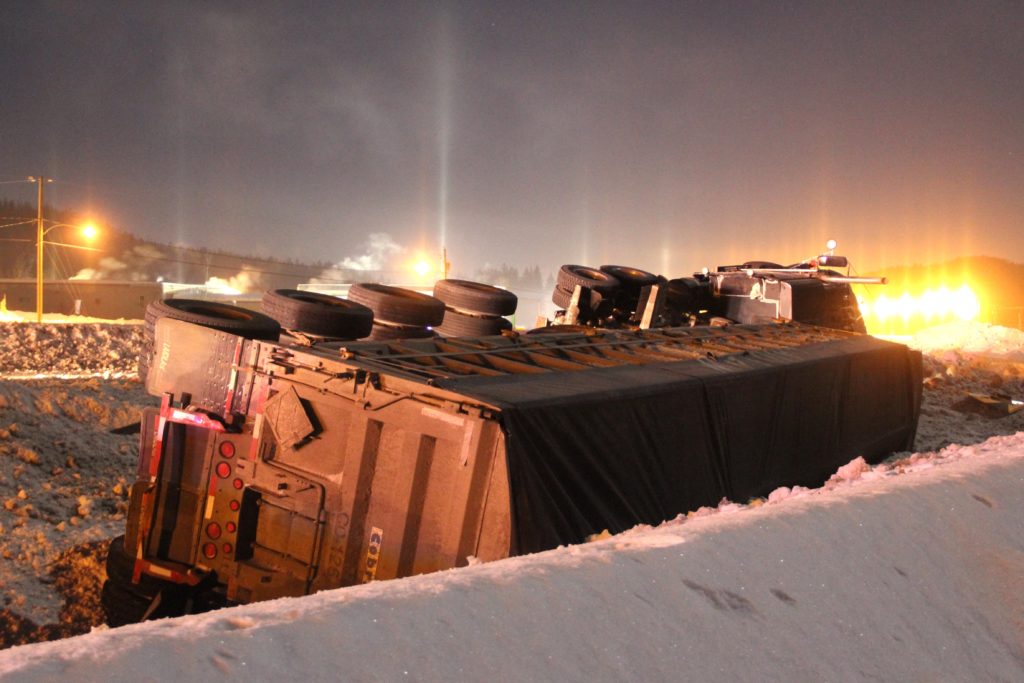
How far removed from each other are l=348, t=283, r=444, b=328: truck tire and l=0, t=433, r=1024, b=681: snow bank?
5625 mm

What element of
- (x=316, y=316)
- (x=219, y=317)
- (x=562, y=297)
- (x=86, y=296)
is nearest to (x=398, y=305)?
(x=316, y=316)

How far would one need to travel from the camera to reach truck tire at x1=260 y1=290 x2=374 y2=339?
8.24 metres

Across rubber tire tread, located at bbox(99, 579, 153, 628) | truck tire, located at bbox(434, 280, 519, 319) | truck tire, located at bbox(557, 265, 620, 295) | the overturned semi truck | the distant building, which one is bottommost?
the distant building

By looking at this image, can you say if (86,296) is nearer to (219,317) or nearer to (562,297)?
(562,297)

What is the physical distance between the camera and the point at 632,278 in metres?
14.1

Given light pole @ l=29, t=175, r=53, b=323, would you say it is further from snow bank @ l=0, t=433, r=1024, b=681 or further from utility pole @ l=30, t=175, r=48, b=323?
snow bank @ l=0, t=433, r=1024, b=681

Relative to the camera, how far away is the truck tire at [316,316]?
27.0 ft

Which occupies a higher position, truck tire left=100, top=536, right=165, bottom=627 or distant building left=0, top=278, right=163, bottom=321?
truck tire left=100, top=536, right=165, bottom=627

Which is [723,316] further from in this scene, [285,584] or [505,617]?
[505,617]

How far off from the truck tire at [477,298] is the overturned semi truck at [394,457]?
3113 mm

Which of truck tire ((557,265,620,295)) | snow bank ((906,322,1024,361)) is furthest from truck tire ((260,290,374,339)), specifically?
snow bank ((906,322,1024,361))

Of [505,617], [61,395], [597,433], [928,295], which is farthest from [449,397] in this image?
[928,295]

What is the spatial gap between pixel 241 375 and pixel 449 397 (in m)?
2.01

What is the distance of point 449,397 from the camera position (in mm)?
5367
